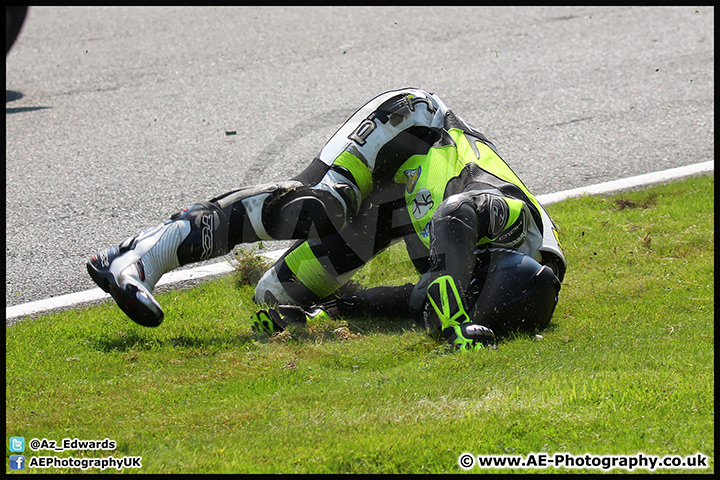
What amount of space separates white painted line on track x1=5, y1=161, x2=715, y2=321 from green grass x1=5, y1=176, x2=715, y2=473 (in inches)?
8.6

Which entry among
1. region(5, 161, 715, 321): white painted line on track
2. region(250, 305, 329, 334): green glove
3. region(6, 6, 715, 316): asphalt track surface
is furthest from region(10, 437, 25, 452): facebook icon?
region(6, 6, 715, 316): asphalt track surface

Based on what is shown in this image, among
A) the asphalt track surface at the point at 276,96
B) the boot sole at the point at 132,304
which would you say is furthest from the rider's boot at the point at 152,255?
the asphalt track surface at the point at 276,96

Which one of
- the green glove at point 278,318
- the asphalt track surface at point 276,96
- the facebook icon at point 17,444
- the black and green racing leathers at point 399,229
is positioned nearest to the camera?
the facebook icon at point 17,444

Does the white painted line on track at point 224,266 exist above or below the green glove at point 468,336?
below

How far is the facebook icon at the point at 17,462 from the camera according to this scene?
8.63 ft

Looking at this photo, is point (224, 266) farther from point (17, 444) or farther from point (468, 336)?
point (17, 444)

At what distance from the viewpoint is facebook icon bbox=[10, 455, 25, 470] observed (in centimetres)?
263

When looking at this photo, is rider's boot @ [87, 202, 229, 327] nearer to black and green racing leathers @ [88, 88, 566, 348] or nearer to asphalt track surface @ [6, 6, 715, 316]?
black and green racing leathers @ [88, 88, 566, 348]

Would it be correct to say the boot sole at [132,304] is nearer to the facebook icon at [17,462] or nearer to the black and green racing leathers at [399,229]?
the black and green racing leathers at [399,229]

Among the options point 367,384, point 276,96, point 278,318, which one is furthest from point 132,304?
point 276,96

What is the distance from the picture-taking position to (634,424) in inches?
109

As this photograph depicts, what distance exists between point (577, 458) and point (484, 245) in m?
1.48

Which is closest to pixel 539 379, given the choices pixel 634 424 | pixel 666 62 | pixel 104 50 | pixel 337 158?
pixel 634 424

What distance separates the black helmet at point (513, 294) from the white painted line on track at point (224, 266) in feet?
5.87
